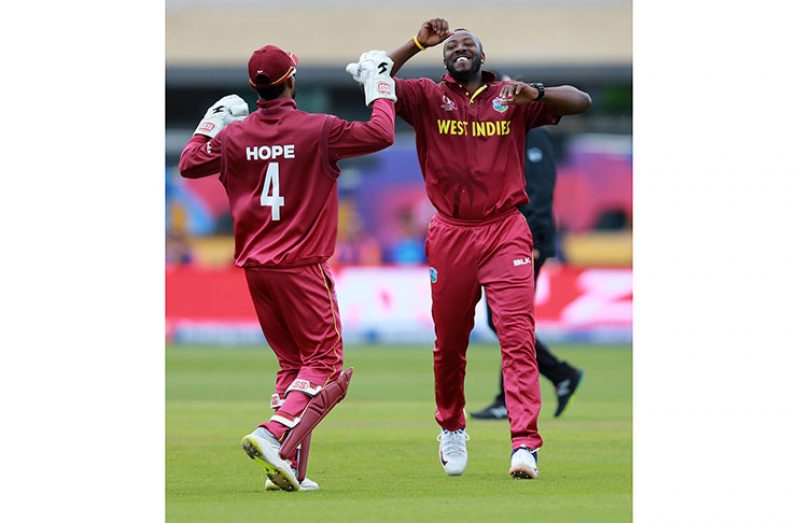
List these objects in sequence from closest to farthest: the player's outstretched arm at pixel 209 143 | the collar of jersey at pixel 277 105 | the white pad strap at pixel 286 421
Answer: the white pad strap at pixel 286 421 → the collar of jersey at pixel 277 105 → the player's outstretched arm at pixel 209 143

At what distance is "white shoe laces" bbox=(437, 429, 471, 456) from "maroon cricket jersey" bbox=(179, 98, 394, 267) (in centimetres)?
151

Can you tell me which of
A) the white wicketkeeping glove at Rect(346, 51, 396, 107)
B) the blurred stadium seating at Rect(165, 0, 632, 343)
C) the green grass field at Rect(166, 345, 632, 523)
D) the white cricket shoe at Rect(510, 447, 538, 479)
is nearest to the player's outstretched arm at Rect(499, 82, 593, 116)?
the white wicketkeeping glove at Rect(346, 51, 396, 107)

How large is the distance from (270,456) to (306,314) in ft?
2.67

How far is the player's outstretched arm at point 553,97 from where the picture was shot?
816 cm

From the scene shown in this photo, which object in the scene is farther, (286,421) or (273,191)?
(273,191)

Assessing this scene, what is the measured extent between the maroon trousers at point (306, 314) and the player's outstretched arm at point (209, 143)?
0.64m

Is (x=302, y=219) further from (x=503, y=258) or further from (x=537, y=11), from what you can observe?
(x=537, y=11)

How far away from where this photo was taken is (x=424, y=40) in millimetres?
8453

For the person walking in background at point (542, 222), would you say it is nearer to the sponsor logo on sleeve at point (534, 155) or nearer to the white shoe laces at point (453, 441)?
the sponsor logo on sleeve at point (534, 155)

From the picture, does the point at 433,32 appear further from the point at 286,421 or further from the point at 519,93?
the point at 286,421

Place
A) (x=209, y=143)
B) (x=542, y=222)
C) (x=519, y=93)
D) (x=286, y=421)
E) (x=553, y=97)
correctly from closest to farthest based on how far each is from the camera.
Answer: (x=286, y=421) < (x=209, y=143) < (x=519, y=93) < (x=553, y=97) < (x=542, y=222)

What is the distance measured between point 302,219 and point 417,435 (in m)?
3.28

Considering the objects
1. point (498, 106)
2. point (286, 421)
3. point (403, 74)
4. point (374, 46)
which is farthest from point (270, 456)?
point (374, 46)

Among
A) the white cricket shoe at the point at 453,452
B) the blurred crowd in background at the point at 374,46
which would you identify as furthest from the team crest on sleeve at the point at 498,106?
the blurred crowd in background at the point at 374,46
